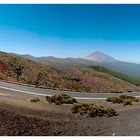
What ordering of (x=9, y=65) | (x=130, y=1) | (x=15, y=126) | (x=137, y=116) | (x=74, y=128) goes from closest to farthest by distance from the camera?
(x=15, y=126), (x=74, y=128), (x=130, y=1), (x=137, y=116), (x=9, y=65)

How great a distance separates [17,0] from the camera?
51.4 feet

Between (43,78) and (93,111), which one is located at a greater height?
(43,78)

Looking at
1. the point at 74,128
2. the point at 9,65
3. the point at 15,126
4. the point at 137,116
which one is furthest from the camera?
the point at 9,65

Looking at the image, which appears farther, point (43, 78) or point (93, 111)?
point (43, 78)

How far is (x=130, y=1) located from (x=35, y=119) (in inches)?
293

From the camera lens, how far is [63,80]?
65.4 m

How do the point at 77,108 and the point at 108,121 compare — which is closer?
the point at 108,121

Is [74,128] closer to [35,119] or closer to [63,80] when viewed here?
[35,119]

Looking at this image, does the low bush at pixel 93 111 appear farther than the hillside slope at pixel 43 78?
No

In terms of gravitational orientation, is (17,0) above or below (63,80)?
above

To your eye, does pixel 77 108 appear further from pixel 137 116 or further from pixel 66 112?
pixel 137 116

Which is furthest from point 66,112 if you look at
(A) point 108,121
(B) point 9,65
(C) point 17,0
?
(B) point 9,65

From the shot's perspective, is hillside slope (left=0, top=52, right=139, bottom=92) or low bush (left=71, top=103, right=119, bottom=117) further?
hillside slope (left=0, top=52, right=139, bottom=92)

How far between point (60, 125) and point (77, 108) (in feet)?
13.4
